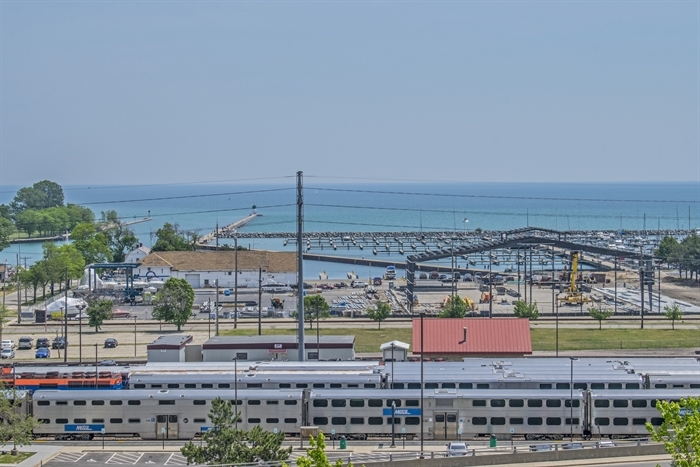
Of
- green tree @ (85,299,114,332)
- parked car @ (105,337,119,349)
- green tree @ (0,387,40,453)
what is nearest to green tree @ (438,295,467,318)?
parked car @ (105,337,119,349)

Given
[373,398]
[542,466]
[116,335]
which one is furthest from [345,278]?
[542,466]

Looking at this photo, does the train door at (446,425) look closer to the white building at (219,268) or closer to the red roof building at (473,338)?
the red roof building at (473,338)

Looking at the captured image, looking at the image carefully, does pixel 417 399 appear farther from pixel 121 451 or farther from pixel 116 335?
pixel 116 335

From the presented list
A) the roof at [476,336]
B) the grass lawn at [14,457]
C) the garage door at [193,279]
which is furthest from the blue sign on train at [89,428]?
the garage door at [193,279]

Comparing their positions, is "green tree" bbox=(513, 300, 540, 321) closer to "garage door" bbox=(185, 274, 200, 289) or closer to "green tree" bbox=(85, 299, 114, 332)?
"green tree" bbox=(85, 299, 114, 332)

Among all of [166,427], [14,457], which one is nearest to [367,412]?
[166,427]

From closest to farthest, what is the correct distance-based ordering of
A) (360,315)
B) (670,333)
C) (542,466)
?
(542,466) < (670,333) < (360,315)
